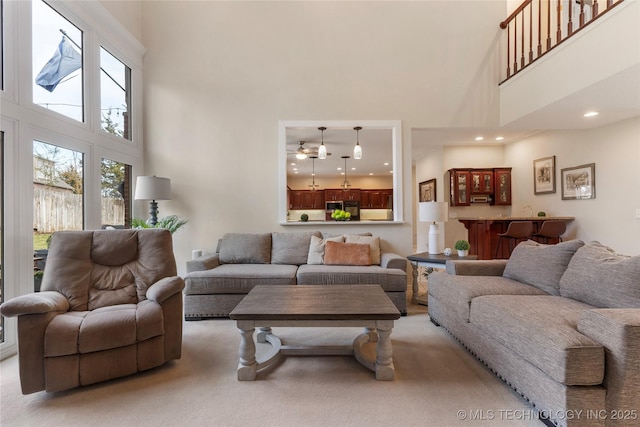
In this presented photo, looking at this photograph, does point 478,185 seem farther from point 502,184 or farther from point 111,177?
point 111,177

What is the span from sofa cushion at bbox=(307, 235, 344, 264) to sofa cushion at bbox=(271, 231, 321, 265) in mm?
66

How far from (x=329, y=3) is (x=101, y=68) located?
3032 millimetres

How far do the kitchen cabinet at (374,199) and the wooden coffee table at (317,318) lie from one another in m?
8.61

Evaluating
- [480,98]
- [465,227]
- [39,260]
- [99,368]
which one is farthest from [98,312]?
[465,227]

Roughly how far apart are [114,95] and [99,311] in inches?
117

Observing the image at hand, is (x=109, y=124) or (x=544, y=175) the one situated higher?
(x=109, y=124)

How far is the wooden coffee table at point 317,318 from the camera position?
1.97 m

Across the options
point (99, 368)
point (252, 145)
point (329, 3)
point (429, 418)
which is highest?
point (329, 3)

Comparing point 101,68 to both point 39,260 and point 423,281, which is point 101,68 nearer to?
point 39,260

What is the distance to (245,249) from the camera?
3.90 metres

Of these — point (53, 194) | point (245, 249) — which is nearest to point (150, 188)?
point (53, 194)

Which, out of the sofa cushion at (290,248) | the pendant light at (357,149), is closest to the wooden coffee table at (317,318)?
the sofa cushion at (290,248)

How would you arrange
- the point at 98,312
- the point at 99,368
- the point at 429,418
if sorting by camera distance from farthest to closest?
1. the point at 98,312
2. the point at 99,368
3. the point at 429,418

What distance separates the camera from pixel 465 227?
19.7ft
